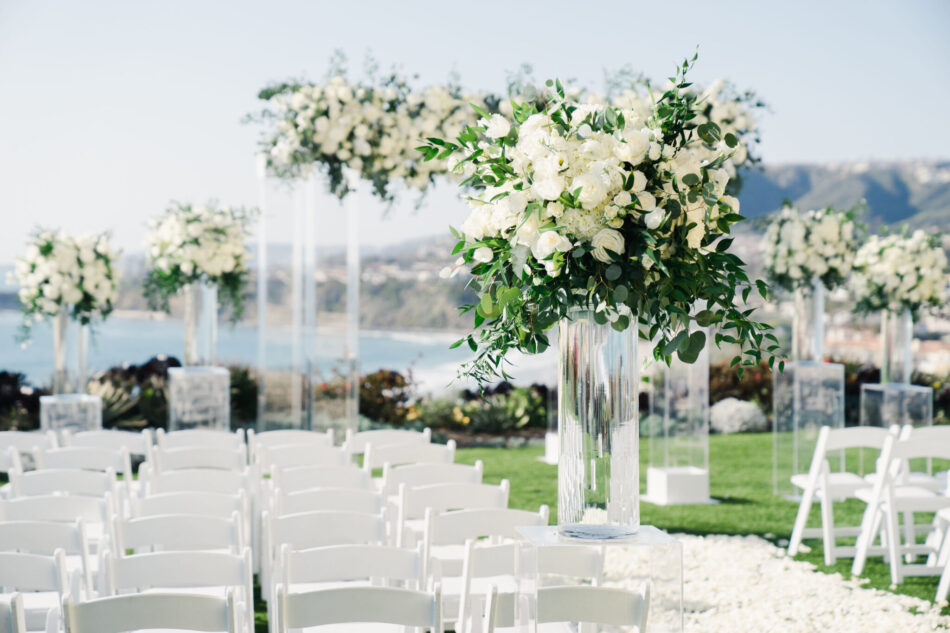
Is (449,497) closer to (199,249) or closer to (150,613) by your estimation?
(150,613)

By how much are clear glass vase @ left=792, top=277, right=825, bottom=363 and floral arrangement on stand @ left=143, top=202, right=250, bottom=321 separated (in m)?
4.67

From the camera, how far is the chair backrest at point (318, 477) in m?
4.43

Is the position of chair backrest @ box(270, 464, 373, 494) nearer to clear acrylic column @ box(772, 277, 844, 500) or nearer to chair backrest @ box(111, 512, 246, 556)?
chair backrest @ box(111, 512, 246, 556)

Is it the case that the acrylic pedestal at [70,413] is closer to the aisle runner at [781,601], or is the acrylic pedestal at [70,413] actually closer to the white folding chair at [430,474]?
the white folding chair at [430,474]

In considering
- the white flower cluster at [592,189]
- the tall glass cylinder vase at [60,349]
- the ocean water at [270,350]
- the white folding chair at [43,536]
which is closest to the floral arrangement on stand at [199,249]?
the ocean water at [270,350]

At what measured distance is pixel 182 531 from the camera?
3.35 meters

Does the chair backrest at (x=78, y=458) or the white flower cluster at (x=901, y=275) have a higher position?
the white flower cluster at (x=901, y=275)

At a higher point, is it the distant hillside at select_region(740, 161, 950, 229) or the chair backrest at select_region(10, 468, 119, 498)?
the distant hillside at select_region(740, 161, 950, 229)

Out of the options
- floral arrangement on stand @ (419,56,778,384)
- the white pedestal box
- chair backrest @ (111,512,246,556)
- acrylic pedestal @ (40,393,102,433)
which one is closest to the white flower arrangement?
acrylic pedestal @ (40,393,102,433)

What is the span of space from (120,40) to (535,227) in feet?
73.7

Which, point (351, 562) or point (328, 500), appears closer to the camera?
point (351, 562)

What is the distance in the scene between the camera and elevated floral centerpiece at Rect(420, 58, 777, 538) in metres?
2.24

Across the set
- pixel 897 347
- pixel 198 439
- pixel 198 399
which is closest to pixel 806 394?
pixel 897 347

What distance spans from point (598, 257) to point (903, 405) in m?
6.21
